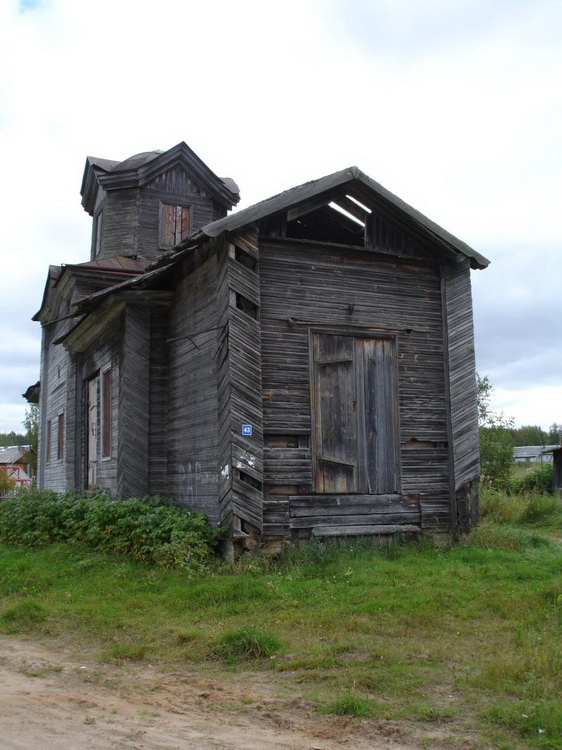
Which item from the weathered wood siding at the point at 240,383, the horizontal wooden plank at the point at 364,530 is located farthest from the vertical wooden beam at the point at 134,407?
the horizontal wooden plank at the point at 364,530

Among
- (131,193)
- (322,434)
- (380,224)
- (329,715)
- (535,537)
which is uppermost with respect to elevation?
(131,193)

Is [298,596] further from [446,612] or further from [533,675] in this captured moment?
[533,675]

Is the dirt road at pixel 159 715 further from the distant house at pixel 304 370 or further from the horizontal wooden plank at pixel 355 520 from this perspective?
the horizontal wooden plank at pixel 355 520

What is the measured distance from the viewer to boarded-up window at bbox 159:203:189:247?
1894 cm

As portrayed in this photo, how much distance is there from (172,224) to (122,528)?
10.6m

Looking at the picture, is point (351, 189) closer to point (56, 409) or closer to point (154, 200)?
point (154, 200)

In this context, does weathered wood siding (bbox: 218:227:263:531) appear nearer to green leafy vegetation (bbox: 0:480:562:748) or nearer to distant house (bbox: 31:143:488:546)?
distant house (bbox: 31:143:488:546)

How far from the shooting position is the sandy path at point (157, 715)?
446cm

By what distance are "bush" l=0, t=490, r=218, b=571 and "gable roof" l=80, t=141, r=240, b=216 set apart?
363 inches

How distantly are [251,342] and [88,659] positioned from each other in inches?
206

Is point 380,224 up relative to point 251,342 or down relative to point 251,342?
up

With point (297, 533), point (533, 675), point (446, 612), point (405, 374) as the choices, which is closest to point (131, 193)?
point (405, 374)

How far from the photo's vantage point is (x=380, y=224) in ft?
39.9

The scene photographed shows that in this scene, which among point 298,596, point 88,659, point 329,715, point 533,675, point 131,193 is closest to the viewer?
point 329,715
